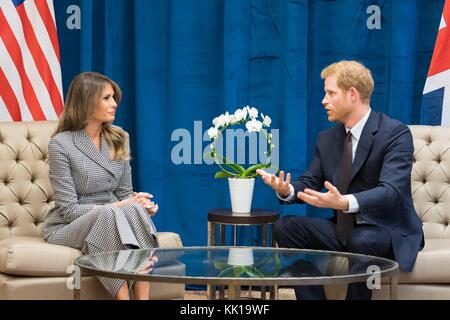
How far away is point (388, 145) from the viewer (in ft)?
14.1

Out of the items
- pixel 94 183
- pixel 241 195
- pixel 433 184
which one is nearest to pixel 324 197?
pixel 241 195

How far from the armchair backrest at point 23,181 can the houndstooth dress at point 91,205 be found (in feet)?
0.79

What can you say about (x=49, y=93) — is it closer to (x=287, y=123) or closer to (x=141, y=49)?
(x=141, y=49)

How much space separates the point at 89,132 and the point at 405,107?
201 cm

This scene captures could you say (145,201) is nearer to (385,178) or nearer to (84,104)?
(84,104)

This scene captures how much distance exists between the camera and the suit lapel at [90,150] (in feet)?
14.6

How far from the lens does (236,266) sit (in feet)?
11.1

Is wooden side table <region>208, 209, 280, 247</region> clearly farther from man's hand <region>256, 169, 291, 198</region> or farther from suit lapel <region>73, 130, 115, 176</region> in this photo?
suit lapel <region>73, 130, 115, 176</region>

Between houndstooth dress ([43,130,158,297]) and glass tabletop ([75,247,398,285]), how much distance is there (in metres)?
0.31

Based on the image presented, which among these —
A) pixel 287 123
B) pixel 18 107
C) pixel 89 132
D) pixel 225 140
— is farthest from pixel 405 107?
pixel 18 107

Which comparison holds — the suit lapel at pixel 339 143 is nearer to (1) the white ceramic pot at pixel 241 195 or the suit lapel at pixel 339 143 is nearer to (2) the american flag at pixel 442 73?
(1) the white ceramic pot at pixel 241 195

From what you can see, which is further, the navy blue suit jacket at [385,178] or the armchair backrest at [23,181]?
the armchair backrest at [23,181]

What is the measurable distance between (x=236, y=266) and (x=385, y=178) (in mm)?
1120

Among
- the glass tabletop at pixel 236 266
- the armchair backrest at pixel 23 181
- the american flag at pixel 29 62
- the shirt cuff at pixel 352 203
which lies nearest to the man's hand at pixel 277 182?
the shirt cuff at pixel 352 203
